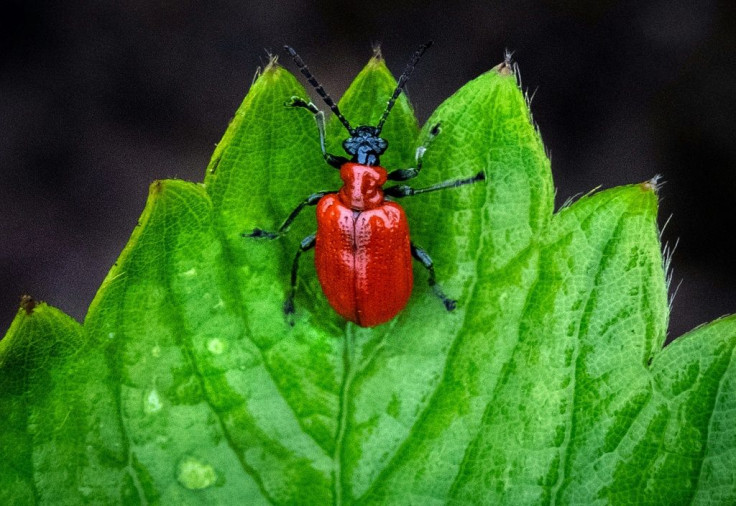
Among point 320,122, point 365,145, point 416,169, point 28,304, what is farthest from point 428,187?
point 28,304

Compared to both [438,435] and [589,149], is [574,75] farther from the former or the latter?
[438,435]

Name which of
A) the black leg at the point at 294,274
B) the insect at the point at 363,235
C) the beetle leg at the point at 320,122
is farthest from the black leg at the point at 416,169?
the black leg at the point at 294,274

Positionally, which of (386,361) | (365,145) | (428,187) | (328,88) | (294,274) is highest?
(328,88)

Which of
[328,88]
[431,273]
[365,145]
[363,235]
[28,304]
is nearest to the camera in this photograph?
[28,304]

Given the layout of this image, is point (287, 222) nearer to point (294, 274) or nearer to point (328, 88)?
point (294, 274)

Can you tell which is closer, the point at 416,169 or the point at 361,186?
the point at 416,169

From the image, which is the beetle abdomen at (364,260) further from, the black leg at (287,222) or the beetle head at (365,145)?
the beetle head at (365,145)
